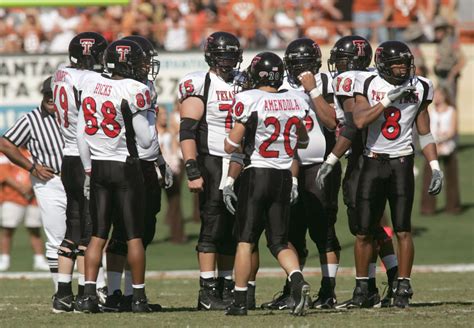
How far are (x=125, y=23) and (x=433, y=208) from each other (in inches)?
218

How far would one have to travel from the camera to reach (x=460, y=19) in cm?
2036

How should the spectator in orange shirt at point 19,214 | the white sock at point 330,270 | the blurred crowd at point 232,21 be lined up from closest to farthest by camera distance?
1. the white sock at point 330,270
2. the spectator in orange shirt at point 19,214
3. the blurred crowd at point 232,21

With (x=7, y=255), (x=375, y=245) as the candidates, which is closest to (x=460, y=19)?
(x=7, y=255)

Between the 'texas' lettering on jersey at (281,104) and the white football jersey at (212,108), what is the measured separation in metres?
0.79

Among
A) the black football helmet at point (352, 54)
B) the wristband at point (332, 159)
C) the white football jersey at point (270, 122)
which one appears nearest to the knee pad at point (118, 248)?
the white football jersey at point (270, 122)

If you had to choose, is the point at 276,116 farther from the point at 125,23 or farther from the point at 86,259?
the point at 125,23

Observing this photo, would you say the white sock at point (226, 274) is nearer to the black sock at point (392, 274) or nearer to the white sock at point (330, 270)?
the white sock at point (330, 270)

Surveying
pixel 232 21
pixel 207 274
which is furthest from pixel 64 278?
pixel 232 21

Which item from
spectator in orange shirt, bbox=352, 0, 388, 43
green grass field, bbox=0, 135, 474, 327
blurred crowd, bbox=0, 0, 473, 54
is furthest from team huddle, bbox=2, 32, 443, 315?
spectator in orange shirt, bbox=352, 0, 388, 43

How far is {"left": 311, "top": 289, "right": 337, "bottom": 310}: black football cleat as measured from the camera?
9.41 m

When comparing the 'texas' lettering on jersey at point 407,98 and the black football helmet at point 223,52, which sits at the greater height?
the black football helmet at point 223,52

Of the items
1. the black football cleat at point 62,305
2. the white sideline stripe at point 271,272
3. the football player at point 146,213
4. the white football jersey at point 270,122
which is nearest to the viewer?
the white football jersey at point 270,122

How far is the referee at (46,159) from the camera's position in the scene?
10055mm

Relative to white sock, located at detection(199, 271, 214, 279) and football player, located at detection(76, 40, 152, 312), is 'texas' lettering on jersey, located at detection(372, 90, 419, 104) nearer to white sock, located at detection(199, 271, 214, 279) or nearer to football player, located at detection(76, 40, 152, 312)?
football player, located at detection(76, 40, 152, 312)
